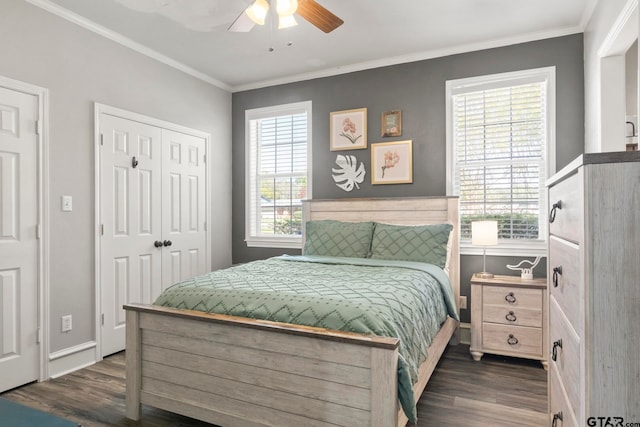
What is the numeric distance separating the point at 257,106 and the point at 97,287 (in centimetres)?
254

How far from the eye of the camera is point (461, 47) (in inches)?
136

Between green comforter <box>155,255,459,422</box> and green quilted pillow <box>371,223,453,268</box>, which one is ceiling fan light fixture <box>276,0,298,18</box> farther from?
green quilted pillow <box>371,223,453,268</box>

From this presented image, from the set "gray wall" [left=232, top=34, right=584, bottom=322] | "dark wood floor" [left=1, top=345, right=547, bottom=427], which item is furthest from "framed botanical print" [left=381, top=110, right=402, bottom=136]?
"dark wood floor" [left=1, top=345, right=547, bottom=427]

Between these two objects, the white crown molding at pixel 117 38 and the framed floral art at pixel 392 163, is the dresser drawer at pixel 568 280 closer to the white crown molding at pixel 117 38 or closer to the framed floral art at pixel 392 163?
the framed floral art at pixel 392 163

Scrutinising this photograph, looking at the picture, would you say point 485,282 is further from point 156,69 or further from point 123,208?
point 156,69

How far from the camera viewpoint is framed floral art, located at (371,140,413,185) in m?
3.71

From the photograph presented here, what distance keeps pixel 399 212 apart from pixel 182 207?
2.16 metres

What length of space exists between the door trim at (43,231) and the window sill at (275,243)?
6.96 ft

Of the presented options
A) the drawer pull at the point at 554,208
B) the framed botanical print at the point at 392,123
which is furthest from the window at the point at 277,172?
the drawer pull at the point at 554,208

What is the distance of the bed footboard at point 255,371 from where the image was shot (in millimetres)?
1566

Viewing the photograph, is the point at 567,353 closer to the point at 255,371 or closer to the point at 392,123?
the point at 255,371

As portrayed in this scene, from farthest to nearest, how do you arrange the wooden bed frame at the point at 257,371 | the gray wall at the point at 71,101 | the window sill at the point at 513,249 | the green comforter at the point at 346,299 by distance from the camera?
1. the window sill at the point at 513,249
2. the gray wall at the point at 71,101
3. the green comforter at the point at 346,299
4. the wooden bed frame at the point at 257,371

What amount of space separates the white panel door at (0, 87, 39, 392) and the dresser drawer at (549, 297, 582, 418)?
3116 millimetres

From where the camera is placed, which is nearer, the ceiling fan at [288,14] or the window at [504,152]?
the ceiling fan at [288,14]
